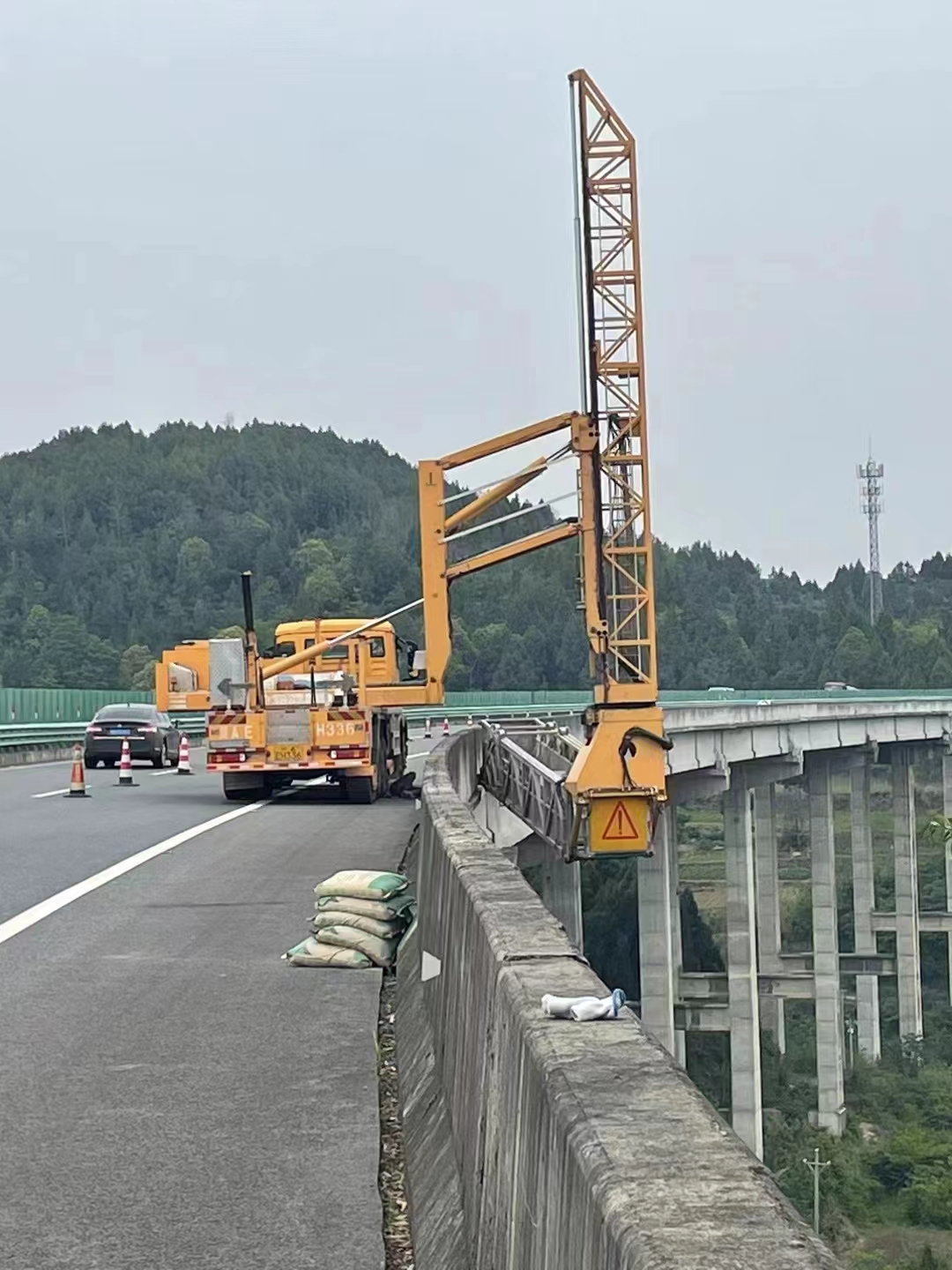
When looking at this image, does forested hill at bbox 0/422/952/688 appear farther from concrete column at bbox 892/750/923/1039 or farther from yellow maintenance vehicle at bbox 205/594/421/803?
yellow maintenance vehicle at bbox 205/594/421/803

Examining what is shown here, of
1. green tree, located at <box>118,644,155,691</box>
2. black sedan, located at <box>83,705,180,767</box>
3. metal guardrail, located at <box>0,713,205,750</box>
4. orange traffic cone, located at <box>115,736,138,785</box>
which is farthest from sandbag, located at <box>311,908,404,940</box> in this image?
green tree, located at <box>118,644,155,691</box>

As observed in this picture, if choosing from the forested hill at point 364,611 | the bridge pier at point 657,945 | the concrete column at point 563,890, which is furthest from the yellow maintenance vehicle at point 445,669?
the forested hill at point 364,611

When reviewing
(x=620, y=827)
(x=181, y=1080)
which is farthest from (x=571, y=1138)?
(x=620, y=827)

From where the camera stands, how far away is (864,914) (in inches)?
2685

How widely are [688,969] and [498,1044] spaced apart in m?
76.2

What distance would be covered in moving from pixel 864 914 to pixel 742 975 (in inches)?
875

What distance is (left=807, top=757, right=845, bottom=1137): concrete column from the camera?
5253 cm

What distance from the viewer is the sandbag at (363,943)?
10797 mm

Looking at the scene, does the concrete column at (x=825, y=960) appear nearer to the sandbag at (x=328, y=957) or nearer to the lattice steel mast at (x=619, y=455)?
the lattice steel mast at (x=619, y=455)

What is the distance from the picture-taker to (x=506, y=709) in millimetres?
73188

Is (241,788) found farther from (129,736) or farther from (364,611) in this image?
(364,611)

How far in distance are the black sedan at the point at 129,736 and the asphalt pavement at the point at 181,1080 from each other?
21.1 m

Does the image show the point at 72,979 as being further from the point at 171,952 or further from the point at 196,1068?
the point at 196,1068

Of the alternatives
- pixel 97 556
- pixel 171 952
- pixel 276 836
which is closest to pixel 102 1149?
pixel 171 952
